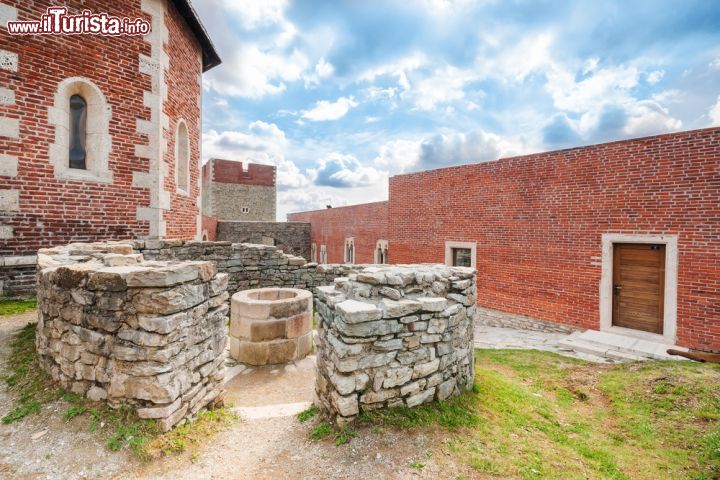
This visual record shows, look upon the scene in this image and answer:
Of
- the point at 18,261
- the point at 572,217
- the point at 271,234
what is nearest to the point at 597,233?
the point at 572,217

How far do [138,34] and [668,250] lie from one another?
12.9 m

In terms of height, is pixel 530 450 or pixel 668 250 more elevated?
pixel 668 250

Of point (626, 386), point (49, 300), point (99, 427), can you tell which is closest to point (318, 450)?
point (99, 427)

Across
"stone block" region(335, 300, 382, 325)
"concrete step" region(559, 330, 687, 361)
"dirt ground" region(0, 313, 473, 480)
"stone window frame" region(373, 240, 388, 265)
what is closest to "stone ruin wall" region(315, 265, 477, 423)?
"stone block" region(335, 300, 382, 325)

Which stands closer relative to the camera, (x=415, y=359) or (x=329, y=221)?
(x=415, y=359)

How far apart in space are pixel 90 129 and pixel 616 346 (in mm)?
12477

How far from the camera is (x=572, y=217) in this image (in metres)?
8.21

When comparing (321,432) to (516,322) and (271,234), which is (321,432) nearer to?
(516,322)

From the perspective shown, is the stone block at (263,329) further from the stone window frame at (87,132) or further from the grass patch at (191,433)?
the stone window frame at (87,132)

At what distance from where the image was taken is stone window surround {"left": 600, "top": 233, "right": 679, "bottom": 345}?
22.3 ft

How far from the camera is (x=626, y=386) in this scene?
191 inches

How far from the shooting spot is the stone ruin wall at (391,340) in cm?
309

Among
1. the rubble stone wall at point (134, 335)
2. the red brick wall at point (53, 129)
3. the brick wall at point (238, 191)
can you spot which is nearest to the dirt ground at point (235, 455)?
the rubble stone wall at point (134, 335)

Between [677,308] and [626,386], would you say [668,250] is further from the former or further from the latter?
[626,386]
